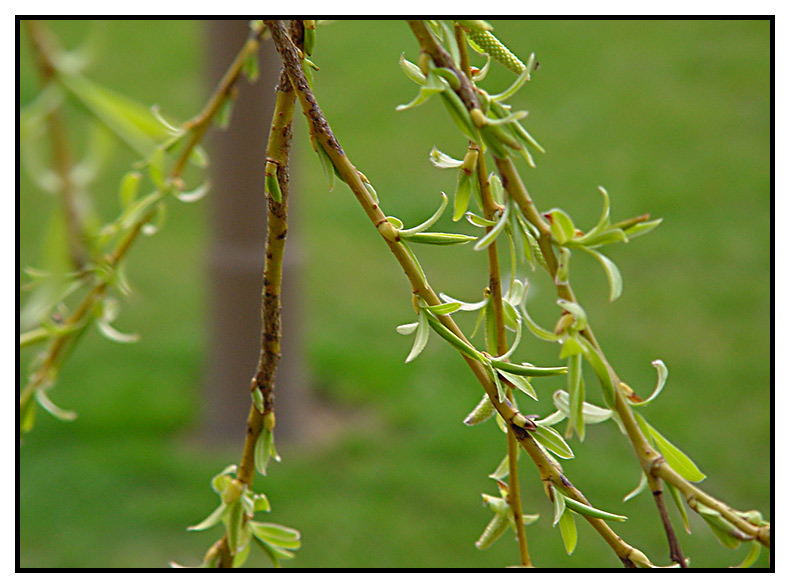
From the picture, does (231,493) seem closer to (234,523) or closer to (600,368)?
(234,523)

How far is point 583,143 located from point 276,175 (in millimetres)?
1874

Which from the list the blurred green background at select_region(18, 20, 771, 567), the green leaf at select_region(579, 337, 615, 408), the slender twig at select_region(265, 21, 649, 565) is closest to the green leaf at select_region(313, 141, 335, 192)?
the slender twig at select_region(265, 21, 649, 565)

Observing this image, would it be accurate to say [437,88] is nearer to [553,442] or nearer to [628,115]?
[553,442]

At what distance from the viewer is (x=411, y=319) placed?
1.73 metres

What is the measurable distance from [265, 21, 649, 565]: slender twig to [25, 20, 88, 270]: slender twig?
0.11 meters

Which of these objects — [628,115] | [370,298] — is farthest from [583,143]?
[370,298]

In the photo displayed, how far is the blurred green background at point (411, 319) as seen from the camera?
1.38 meters

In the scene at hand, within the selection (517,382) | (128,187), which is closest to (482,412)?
(517,382)

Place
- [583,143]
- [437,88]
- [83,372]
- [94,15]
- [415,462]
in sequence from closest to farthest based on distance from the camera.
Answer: [437,88] < [94,15] < [415,462] < [83,372] < [583,143]

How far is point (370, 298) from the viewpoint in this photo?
1.94 metres

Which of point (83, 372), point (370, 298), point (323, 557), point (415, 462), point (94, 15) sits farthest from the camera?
point (370, 298)

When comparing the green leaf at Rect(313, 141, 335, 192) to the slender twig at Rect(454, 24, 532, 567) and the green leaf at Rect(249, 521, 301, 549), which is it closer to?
the slender twig at Rect(454, 24, 532, 567)

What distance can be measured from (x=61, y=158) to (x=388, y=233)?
143mm

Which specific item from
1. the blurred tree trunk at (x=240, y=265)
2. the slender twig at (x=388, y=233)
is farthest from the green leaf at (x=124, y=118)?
the blurred tree trunk at (x=240, y=265)
